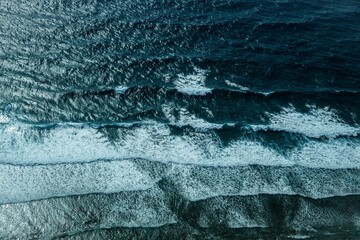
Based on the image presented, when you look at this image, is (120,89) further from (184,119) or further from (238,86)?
(238,86)

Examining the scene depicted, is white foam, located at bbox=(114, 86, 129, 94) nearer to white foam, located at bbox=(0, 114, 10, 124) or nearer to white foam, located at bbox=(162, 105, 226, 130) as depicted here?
white foam, located at bbox=(162, 105, 226, 130)

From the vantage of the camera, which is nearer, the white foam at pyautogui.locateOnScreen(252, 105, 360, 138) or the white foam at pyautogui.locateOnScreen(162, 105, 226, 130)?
the white foam at pyautogui.locateOnScreen(162, 105, 226, 130)

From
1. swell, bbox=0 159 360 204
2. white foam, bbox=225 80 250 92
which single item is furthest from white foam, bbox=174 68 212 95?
swell, bbox=0 159 360 204

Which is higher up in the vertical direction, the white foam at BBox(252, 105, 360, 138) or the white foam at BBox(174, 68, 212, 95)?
the white foam at BBox(174, 68, 212, 95)

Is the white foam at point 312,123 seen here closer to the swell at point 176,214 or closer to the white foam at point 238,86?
the white foam at point 238,86

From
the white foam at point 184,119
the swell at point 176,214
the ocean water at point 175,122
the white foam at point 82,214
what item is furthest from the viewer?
the white foam at point 184,119

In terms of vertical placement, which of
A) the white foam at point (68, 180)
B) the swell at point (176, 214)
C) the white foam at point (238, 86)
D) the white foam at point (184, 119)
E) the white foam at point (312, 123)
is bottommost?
the swell at point (176, 214)

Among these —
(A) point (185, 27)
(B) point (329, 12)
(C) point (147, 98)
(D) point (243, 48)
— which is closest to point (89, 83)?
(C) point (147, 98)

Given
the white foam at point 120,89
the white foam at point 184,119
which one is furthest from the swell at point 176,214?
the white foam at point 120,89
